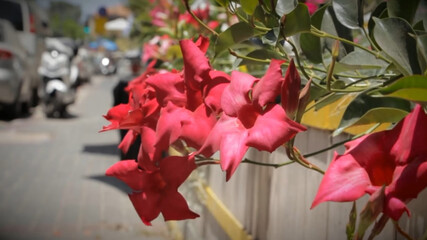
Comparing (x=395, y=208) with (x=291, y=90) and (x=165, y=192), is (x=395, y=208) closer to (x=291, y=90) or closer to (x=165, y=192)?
(x=291, y=90)

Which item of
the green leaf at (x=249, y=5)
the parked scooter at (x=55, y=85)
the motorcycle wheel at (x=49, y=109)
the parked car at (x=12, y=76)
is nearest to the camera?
the green leaf at (x=249, y=5)

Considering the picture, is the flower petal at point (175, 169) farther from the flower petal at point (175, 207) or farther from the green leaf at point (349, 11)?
the green leaf at point (349, 11)

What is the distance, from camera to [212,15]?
2918 mm

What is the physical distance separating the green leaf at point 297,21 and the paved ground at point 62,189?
3.87m

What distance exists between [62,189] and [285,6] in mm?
5573

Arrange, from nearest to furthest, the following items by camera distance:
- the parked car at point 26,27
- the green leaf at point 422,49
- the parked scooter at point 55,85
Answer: the green leaf at point 422,49
the parked scooter at point 55,85
the parked car at point 26,27

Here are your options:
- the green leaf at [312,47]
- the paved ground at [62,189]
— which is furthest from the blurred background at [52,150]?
the green leaf at [312,47]

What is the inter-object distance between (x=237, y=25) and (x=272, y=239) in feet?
4.47

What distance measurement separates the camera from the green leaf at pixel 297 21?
0.69 meters

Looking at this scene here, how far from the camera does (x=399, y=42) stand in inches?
25.4

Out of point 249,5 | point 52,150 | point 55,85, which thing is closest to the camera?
point 249,5

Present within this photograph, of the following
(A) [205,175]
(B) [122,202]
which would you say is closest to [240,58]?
(A) [205,175]

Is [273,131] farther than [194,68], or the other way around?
[194,68]

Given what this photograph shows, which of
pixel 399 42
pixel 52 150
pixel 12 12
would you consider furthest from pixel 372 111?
pixel 12 12
